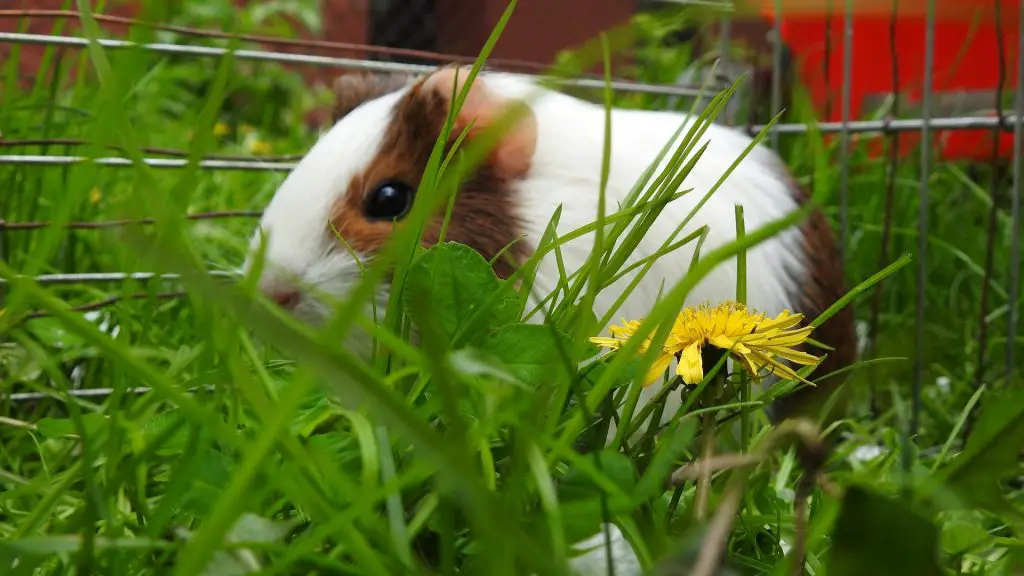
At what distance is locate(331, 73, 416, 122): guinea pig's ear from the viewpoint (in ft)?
3.85

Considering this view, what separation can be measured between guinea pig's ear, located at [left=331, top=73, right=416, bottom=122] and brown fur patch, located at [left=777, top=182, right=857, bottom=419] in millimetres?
587

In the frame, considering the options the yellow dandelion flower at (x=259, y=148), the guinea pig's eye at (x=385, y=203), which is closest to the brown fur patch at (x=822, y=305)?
the guinea pig's eye at (x=385, y=203)

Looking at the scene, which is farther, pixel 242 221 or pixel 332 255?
pixel 242 221

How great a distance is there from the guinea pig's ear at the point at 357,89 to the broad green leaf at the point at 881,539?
0.97 m

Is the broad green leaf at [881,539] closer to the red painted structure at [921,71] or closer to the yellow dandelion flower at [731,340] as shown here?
the yellow dandelion flower at [731,340]

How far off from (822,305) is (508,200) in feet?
1.48

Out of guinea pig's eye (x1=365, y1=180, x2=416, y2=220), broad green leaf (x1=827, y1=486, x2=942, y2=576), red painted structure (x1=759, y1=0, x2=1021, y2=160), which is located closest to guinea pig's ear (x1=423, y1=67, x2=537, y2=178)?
guinea pig's eye (x1=365, y1=180, x2=416, y2=220)

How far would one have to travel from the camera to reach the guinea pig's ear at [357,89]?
3.85 ft

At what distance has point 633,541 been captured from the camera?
1.28ft

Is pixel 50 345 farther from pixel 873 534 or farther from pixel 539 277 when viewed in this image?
pixel 873 534

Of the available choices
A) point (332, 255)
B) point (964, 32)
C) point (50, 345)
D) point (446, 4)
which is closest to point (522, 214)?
point (332, 255)

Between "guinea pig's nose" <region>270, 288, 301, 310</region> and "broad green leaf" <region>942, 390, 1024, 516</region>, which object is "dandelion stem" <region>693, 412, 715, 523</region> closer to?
"broad green leaf" <region>942, 390, 1024, 516</region>

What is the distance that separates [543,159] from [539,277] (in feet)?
0.55

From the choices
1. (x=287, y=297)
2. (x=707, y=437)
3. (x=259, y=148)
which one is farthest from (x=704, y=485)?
(x=259, y=148)
